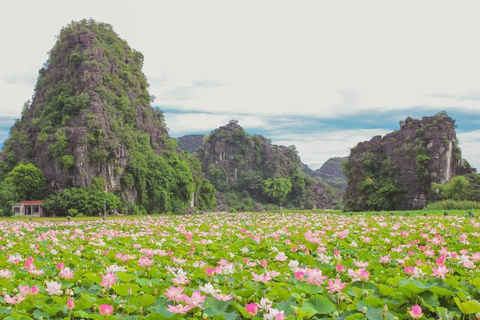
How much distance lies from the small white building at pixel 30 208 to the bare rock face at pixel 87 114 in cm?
349

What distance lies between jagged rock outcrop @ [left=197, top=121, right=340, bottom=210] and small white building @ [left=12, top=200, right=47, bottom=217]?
58499 mm

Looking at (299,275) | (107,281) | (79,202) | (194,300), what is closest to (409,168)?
(79,202)

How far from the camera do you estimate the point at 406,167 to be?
6028 centimetres

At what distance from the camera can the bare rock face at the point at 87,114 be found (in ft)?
178

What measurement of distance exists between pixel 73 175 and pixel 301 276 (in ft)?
178

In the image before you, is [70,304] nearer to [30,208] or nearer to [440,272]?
[440,272]

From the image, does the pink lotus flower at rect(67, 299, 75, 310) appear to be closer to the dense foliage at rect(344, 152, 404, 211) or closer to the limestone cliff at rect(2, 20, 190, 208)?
the limestone cliff at rect(2, 20, 190, 208)

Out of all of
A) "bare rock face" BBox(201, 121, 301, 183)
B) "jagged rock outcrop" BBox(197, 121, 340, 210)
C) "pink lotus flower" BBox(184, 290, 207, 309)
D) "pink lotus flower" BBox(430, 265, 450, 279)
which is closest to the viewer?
"pink lotus flower" BBox(184, 290, 207, 309)

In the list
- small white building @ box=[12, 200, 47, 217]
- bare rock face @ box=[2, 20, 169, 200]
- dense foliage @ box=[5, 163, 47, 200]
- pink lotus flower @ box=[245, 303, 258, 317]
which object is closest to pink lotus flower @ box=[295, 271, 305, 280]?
pink lotus flower @ box=[245, 303, 258, 317]

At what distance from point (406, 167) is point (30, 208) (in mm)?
50742

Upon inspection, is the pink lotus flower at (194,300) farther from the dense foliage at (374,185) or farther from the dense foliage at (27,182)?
the dense foliage at (27,182)

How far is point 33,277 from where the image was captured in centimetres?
480

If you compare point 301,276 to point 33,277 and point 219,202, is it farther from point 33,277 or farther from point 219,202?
point 219,202

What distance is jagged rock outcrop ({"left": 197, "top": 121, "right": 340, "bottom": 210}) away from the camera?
367 feet
